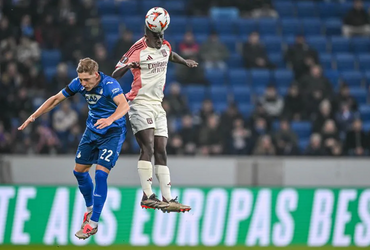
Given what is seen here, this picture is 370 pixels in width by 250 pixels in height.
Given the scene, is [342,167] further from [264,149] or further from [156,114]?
[156,114]

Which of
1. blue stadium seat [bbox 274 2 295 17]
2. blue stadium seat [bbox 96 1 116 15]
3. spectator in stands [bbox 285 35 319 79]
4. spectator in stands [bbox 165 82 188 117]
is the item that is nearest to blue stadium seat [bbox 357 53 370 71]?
spectator in stands [bbox 285 35 319 79]

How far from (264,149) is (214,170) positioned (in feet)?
4.67

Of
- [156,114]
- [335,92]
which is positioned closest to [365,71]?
[335,92]

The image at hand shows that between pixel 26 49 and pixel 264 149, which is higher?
pixel 26 49

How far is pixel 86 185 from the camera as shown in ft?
31.7

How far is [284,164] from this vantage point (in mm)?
15922

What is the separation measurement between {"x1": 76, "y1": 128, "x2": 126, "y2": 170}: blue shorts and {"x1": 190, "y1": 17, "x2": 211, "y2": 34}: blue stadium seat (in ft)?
38.2

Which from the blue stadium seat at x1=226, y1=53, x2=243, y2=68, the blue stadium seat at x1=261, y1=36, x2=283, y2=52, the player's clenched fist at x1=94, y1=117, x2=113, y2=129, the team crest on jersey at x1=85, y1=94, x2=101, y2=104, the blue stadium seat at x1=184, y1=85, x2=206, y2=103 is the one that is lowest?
the player's clenched fist at x1=94, y1=117, x2=113, y2=129

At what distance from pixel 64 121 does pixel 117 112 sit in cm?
820

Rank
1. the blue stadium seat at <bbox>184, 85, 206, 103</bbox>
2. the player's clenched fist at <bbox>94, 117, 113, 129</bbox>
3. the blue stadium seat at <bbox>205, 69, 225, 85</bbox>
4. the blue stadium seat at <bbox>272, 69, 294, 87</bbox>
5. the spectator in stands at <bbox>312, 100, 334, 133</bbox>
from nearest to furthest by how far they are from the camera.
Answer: the player's clenched fist at <bbox>94, 117, 113, 129</bbox> < the spectator in stands at <bbox>312, 100, 334, 133</bbox> < the blue stadium seat at <bbox>184, 85, 206, 103</bbox> < the blue stadium seat at <bbox>205, 69, 225, 85</bbox> < the blue stadium seat at <bbox>272, 69, 294, 87</bbox>

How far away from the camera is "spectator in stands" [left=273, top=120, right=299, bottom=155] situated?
16.7 metres

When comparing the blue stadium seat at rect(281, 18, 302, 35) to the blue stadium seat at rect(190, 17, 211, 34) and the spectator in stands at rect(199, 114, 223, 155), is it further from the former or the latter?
the spectator in stands at rect(199, 114, 223, 155)

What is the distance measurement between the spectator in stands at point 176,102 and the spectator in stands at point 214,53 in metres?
1.97

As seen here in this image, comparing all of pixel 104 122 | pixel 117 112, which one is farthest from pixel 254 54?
pixel 104 122
